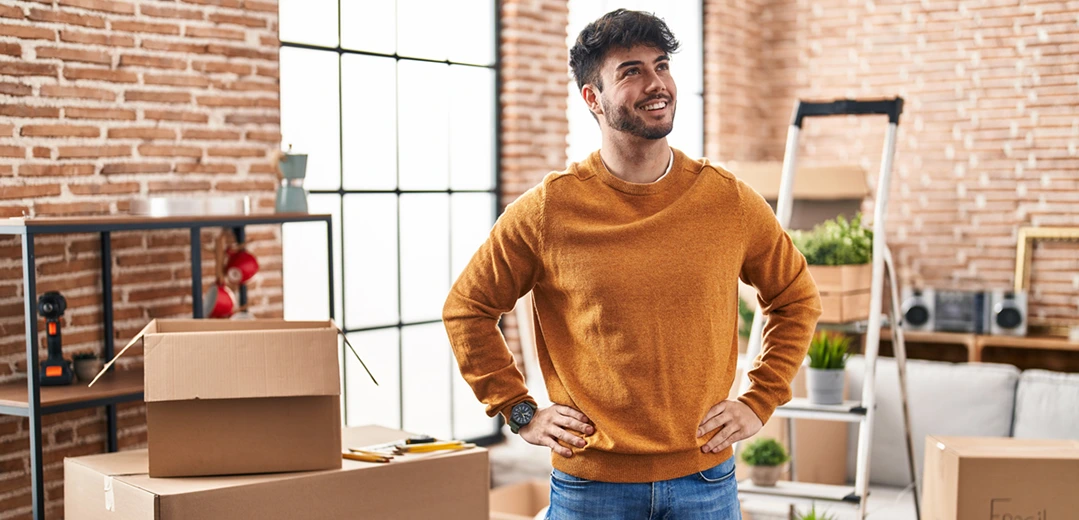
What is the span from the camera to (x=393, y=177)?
4.16 metres

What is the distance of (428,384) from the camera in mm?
4352

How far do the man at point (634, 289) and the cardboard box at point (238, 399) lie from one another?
1.27 ft

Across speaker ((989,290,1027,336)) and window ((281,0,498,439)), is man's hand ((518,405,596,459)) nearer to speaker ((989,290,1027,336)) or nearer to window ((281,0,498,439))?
window ((281,0,498,439))

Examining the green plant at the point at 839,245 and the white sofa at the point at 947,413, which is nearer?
the green plant at the point at 839,245

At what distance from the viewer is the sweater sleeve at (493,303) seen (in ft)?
6.03

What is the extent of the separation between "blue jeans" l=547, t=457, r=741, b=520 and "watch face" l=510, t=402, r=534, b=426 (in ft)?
0.47

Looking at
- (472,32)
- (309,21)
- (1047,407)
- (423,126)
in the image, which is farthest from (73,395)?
(1047,407)

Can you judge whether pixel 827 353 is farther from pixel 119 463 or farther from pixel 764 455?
pixel 119 463

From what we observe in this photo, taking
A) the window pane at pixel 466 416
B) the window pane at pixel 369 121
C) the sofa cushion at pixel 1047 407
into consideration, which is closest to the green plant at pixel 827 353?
the sofa cushion at pixel 1047 407

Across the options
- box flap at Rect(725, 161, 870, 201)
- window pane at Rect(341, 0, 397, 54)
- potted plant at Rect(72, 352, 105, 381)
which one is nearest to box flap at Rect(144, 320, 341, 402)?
potted plant at Rect(72, 352, 105, 381)

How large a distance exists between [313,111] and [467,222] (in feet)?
3.09

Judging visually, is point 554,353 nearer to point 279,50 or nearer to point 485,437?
point 279,50

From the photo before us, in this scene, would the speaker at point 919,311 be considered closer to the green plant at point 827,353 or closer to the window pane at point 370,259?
the green plant at point 827,353

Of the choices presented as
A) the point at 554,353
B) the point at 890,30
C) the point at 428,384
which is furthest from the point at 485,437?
the point at 890,30
